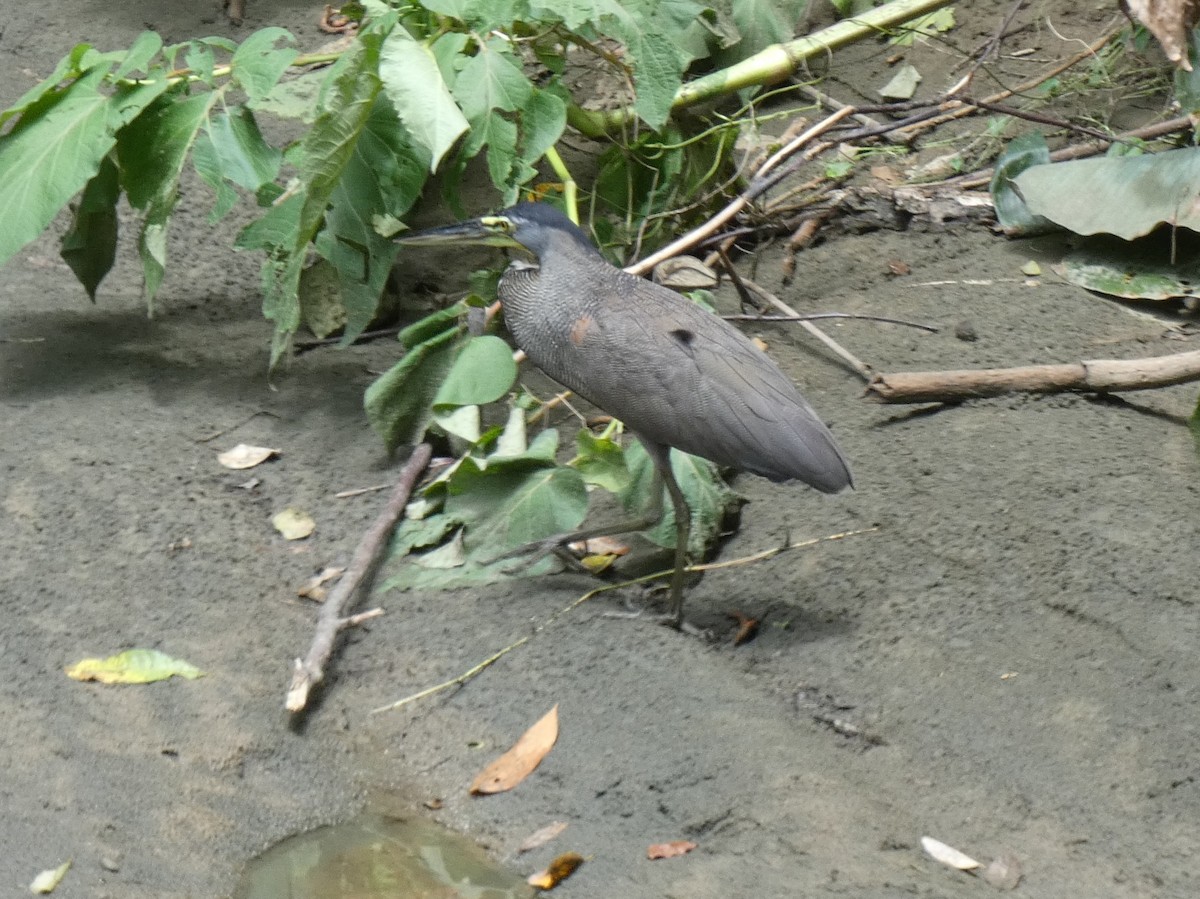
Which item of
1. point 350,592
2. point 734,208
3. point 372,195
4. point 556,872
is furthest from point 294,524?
point 734,208

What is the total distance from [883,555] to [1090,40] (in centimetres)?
343

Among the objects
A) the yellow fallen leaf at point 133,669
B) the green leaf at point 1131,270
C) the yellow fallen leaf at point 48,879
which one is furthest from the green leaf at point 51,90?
the green leaf at point 1131,270

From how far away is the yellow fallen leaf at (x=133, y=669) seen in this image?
120 inches

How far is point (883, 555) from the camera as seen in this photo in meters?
3.43

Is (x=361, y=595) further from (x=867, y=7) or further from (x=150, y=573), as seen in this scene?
(x=867, y=7)

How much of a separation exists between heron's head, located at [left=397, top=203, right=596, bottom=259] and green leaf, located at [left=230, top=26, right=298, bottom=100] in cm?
72

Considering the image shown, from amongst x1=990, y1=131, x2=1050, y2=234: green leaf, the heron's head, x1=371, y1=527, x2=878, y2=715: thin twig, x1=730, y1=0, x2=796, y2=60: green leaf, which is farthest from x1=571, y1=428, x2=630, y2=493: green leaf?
x1=730, y1=0, x2=796, y2=60: green leaf

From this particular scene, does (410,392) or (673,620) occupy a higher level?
(410,392)

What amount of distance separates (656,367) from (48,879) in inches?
71.6

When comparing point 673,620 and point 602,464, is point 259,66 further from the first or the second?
point 673,620

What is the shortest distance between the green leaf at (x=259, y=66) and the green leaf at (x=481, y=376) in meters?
1.05

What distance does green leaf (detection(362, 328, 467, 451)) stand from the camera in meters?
4.01

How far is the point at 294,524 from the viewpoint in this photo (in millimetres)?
3801

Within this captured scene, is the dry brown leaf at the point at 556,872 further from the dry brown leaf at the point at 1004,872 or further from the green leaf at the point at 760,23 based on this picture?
the green leaf at the point at 760,23
